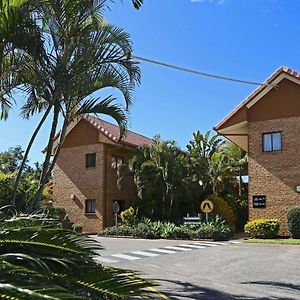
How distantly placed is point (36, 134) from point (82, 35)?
178cm

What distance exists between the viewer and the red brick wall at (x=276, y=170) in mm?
23562

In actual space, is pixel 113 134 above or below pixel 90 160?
above

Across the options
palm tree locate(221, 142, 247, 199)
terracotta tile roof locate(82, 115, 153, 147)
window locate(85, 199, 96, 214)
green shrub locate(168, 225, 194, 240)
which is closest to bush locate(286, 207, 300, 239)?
green shrub locate(168, 225, 194, 240)

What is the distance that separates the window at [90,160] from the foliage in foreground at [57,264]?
25774 mm

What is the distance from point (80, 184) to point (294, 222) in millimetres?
Answer: 14503

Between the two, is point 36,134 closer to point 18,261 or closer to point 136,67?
point 136,67

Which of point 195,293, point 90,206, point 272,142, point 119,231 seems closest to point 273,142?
point 272,142

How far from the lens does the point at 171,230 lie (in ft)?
78.0

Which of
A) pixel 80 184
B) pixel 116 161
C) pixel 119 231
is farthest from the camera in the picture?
pixel 116 161

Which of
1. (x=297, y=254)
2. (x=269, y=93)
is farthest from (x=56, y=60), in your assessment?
(x=269, y=93)

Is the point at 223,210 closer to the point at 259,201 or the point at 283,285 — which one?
the point at 259,201

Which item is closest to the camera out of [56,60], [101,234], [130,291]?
[130,291]

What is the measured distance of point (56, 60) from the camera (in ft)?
24.3

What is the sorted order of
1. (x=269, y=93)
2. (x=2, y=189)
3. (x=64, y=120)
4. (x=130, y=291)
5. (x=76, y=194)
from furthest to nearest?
(x=76, y=194) → (x=269, y=93) → (x=2, y=189) → (x=64, y=120) → (x=130, y=291)
